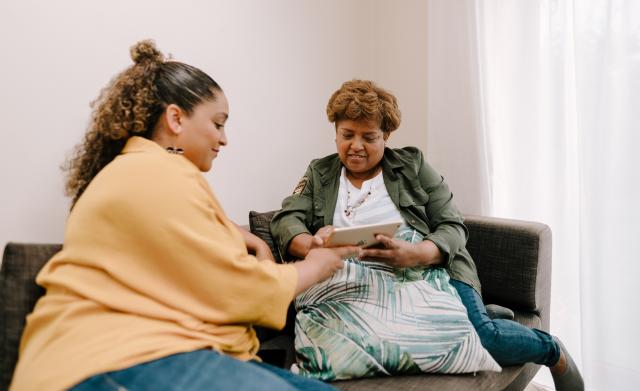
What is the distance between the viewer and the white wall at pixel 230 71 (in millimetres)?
1321

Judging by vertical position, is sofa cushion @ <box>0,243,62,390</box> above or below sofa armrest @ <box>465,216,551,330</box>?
above

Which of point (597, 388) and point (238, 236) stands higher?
point (238, 236)

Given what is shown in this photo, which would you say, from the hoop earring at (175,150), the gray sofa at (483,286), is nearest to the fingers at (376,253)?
the gray sofa at (483,286)

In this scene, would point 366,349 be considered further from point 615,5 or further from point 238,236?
point 615,5

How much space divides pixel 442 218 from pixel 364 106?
473mm

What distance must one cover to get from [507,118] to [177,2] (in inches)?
56.0

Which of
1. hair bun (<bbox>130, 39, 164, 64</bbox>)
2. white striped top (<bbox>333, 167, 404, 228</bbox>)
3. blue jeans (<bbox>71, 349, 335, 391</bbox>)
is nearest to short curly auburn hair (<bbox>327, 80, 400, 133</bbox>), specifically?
white striped top (<bbox>333, 167, 404, 228</bbox>)

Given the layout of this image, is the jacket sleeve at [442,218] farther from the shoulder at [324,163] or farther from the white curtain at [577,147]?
the white curtain at [577,147]

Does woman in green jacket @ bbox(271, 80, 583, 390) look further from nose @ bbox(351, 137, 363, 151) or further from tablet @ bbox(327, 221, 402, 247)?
tablet @ bbox(327, 221, 402, 247)

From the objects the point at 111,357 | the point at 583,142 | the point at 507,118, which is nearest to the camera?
the point at 111,357

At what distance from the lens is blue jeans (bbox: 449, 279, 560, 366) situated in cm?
138

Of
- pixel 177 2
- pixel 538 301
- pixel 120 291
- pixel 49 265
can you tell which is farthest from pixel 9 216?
pixel 538 301

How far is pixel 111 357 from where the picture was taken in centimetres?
80

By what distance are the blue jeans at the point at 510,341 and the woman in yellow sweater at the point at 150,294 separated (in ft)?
2.11
